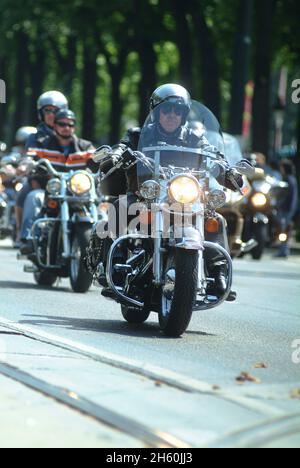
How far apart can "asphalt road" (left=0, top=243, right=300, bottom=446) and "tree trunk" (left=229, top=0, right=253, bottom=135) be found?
448 inches

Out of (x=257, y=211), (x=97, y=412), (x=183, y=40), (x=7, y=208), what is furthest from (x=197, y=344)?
(x=183, y=40)

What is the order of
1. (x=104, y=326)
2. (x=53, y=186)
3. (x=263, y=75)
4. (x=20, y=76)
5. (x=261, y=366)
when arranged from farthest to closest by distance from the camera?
(x=20, y=76)
(x=263, y=75)
(x=53, y=186)
(x=104, y=326)
(x=261, y=366)

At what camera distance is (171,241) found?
8719 mm

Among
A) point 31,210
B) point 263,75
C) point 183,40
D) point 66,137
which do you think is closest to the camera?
point 66,137

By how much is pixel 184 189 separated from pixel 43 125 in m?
5.78

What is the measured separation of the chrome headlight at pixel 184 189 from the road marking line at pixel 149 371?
4.03ft

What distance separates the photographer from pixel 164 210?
8.74m

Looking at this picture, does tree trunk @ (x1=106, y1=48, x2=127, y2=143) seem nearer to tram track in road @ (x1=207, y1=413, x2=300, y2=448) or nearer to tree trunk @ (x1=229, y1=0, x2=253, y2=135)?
tree trunk @ (x1=229, y1=0, x2=253, y2=135)

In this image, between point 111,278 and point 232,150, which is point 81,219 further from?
point 111,278

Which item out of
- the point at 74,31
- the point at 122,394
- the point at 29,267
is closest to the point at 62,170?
the point at 29,267

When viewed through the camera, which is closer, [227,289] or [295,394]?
[295,394]

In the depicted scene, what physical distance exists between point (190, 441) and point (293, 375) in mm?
2113

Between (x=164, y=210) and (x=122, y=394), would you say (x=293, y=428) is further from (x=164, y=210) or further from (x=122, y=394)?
(x=164, y=210)

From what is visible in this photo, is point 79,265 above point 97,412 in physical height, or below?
above
